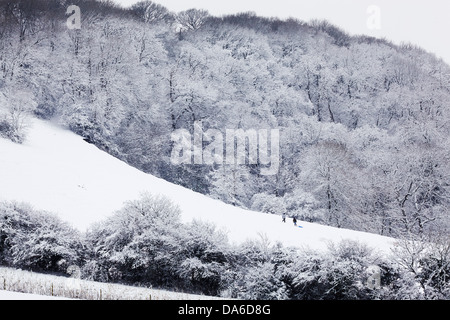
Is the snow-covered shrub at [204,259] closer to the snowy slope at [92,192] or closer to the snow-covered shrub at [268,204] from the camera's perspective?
the snowy slope at [92,192]

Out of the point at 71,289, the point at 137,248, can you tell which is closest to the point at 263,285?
the point at 137,248

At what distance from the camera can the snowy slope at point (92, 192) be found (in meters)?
22.6

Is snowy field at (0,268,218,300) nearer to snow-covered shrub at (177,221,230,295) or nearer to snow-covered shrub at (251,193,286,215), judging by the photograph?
snow-covered shrub at (177,221,230,295)

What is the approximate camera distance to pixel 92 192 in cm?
2634

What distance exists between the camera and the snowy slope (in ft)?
74.0

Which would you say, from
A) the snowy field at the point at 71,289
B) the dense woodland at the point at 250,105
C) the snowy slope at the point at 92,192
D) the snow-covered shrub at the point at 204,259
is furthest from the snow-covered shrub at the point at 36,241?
the dense woodland at the point at 250,105

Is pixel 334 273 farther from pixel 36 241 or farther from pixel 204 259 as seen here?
pixel 36 241

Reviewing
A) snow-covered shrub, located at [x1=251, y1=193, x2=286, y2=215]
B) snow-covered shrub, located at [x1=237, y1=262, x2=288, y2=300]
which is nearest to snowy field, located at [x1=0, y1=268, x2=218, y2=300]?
snow-covered shrub, located at [x1=237, y1=262, x2=288, y2=300]

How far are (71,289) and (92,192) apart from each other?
47.7 feet

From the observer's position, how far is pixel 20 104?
33.2 m

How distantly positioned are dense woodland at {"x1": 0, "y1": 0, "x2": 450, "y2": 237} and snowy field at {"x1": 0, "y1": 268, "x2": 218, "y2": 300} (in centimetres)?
1937

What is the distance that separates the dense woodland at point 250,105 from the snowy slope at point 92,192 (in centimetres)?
398
